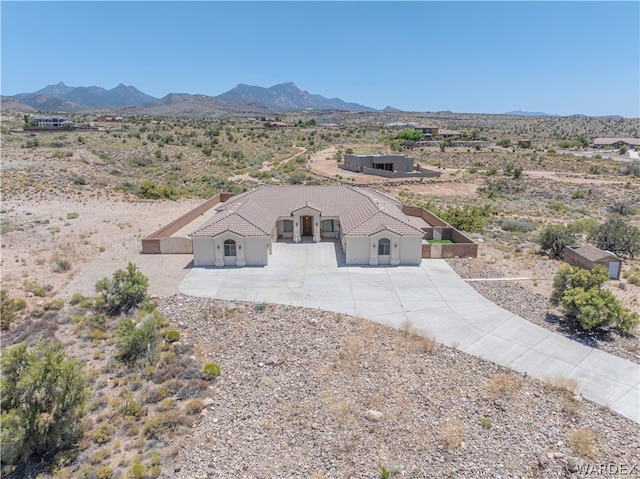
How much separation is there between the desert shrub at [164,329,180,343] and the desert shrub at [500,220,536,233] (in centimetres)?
2811

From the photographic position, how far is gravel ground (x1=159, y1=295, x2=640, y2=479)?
11258mm

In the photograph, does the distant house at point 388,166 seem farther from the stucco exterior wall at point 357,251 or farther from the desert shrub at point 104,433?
the desert shrub at point 104,433

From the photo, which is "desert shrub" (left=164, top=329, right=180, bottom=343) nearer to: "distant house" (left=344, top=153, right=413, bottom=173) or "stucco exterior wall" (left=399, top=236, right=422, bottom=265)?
"stucco exterior wall" (left=399, top=236, right=422, bottom=265)

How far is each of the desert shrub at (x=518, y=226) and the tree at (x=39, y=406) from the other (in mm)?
32392

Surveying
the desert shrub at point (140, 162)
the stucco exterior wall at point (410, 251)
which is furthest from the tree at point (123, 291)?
the desert shrub at point (140, 162)

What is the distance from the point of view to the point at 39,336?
57.9ft

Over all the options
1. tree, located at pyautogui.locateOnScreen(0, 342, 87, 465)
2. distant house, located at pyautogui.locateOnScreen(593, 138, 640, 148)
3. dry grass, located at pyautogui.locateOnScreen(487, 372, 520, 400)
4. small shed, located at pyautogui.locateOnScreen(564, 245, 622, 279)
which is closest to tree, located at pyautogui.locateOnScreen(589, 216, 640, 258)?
small shed, located at pyautogui.locateOnScreen(564, 245, 622, 279)

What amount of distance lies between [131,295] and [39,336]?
12.5 feet

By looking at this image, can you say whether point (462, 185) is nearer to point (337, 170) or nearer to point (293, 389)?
point (337, 170)

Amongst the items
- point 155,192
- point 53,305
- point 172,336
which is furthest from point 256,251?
point 155,192

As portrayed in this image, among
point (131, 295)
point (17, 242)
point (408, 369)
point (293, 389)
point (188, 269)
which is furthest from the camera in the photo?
point (17, 242)

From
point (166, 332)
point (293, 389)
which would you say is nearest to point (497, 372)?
point (293, 389)

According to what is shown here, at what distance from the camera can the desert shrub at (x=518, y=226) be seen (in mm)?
35438

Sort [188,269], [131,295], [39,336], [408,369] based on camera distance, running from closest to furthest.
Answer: [408,369] → [39,336] → [131,295] → [188,269]
